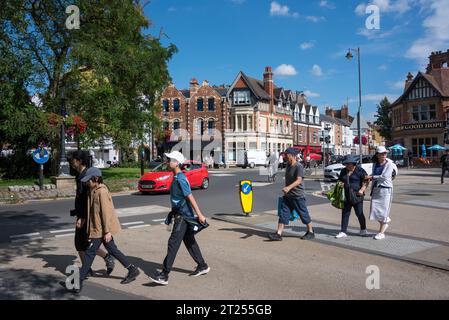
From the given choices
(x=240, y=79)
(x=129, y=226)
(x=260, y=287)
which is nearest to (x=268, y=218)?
(x=129, y=226)

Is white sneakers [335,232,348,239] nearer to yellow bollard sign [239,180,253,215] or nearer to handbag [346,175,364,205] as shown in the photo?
handbag [346,175,364,205]

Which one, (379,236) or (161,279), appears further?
(379,236)

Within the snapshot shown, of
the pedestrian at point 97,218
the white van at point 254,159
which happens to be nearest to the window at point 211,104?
the white van at point 254,159

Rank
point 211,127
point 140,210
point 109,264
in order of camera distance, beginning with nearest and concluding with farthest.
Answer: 1. point 109,264
2. point 140,210
3. point 211,127

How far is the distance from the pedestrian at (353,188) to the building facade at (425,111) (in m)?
41.3

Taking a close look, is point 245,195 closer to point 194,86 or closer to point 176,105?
point 194,86

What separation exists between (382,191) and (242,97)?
49207 millimetres

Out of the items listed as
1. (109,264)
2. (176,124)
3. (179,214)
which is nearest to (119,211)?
(109,264)

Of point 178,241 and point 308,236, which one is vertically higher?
point 178,241

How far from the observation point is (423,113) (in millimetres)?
47219

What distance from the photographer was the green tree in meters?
71.1

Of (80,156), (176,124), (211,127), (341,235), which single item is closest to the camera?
(80,156)
